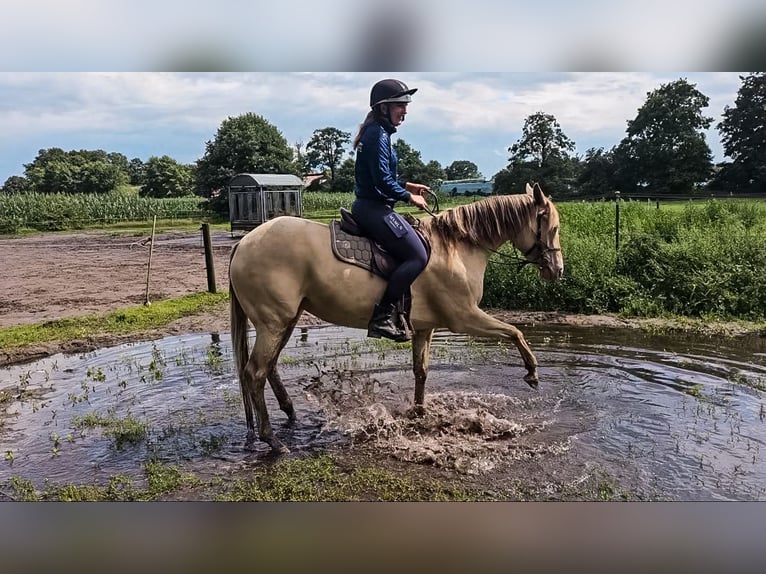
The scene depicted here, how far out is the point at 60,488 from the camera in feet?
11.5

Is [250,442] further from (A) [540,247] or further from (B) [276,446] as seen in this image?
(A) [540,247]

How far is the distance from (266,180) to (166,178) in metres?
0.85

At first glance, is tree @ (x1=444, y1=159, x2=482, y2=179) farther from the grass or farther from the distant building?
the grass

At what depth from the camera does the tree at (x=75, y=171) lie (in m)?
4.26

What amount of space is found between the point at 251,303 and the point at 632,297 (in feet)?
12.2

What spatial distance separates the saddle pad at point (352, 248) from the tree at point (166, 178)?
144 centimetres

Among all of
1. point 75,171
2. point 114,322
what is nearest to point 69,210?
point 75,171

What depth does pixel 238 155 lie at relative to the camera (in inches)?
167

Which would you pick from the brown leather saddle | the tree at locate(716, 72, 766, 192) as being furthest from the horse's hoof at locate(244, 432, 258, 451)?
the tree at locate(716, 72, 766, 192)

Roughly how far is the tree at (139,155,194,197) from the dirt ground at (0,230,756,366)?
0.39 m

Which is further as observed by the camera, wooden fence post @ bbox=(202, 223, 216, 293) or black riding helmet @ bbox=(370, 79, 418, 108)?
wooden fence post @ bbox=(202, 223, 216, 293)

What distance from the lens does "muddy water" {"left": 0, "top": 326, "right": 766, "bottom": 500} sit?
12.0ft

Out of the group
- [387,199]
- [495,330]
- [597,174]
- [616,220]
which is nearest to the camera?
[387,199]
